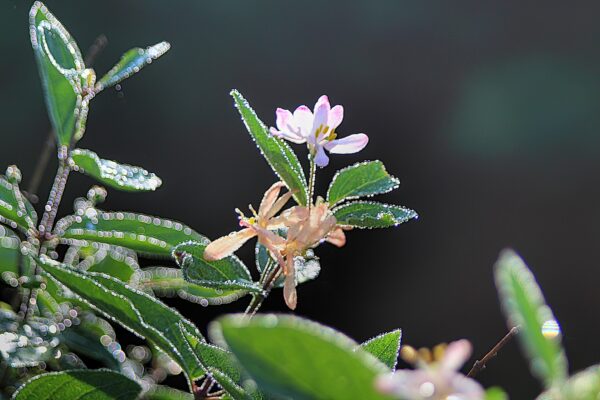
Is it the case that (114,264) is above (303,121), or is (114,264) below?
below

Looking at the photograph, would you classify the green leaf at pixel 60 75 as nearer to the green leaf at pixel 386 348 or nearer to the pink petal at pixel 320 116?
the pink petal at pixel 320 116

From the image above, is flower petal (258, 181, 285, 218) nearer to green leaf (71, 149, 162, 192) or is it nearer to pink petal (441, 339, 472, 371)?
green leaf (71, 149, 162, 192)

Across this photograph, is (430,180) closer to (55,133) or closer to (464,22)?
(464,22)

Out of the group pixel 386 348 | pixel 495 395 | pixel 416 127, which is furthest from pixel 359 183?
pixel 416 127

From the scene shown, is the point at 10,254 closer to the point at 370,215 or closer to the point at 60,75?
the point at 60,75

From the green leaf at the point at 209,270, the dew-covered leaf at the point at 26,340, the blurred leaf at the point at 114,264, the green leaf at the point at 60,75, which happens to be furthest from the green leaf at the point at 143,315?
the blurred leaf at the point at 114,264

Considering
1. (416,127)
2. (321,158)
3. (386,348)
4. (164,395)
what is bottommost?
(416,127)

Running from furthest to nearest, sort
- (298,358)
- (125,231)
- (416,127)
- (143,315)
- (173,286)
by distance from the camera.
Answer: (416,127), (173,286), (125,231), (143,315), (298,358)

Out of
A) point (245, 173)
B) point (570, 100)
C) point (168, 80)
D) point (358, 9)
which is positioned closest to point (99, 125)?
point (168, 80)
